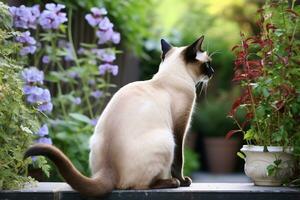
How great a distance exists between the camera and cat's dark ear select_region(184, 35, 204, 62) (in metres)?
3.70

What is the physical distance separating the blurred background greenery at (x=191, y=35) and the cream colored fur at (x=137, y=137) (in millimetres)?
1904

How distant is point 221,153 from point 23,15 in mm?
6370

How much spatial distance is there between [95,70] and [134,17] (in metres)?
1.34

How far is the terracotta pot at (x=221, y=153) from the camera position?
1026cm

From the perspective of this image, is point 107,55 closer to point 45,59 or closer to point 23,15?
point 45,59

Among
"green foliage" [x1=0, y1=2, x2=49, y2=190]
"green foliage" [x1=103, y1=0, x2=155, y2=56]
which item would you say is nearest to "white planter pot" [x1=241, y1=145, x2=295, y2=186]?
"green foliage" [x1=0, y1=2, x2=49, y2=190]

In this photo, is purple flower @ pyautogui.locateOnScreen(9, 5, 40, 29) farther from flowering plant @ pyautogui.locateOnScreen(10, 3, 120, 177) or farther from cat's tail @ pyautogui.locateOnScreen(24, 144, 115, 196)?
cat's tail @ pyautogui.locateOnScreen(24, 144, 115, 196)

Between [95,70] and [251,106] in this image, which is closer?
[251,106]

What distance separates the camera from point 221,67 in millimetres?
11070

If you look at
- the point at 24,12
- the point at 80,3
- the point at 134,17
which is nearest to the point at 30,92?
the point at 24,12

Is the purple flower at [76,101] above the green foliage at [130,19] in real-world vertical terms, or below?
below

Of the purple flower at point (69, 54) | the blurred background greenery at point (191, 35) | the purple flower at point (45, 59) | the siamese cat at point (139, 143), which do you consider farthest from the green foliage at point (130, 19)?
the siamese cat at point (139, 143)

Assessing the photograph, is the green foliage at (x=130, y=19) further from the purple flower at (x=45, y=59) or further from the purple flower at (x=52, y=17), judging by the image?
the purple flower at (x=52, y=17)

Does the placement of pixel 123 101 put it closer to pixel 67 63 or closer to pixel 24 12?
pixel 24 12
